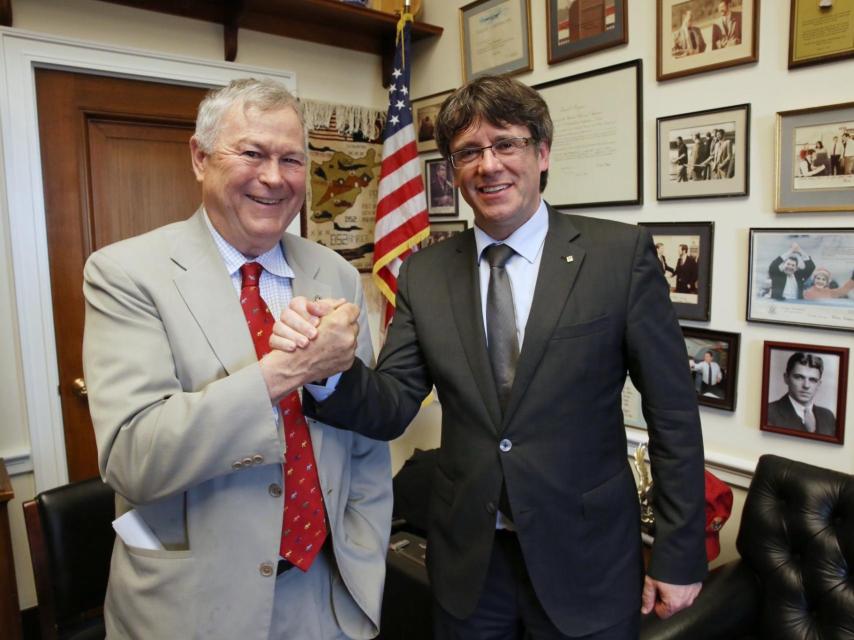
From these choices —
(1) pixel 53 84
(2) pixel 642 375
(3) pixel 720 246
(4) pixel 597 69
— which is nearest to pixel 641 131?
(4) pixel 597 69

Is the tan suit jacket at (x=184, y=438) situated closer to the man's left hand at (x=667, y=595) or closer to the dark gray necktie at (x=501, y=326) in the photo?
the dark gray necktie at (x=501, y=326)

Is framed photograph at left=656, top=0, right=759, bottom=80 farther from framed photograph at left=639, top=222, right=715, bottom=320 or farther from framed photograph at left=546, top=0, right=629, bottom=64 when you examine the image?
framed photograph at left=639, top=222, right=715, bottom=320

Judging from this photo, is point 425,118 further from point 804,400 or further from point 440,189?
point 804,400

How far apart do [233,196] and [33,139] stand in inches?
63.5

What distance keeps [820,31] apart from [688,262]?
0.73 meters

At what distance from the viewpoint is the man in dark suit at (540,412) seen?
1.11m

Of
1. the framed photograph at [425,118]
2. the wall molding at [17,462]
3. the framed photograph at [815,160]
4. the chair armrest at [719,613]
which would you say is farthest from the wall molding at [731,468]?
the wall molding at [17,462]

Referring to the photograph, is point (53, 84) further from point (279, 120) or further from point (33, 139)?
point (279, 120)

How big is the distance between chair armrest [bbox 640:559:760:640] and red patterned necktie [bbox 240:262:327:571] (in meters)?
0.94

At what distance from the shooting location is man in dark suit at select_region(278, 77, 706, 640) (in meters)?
1.11

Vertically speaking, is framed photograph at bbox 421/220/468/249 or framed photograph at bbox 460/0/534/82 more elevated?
framed photograph at bbox 460/0/534/82

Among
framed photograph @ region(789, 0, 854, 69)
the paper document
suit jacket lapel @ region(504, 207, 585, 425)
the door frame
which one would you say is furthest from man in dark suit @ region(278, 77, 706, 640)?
the door frame

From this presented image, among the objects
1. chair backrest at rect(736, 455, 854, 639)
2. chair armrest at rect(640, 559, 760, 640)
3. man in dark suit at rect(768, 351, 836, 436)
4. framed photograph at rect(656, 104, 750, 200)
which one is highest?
framed photograph at rect(656, 104, 750, 200)

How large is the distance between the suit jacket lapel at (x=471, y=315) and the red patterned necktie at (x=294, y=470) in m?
0.34
